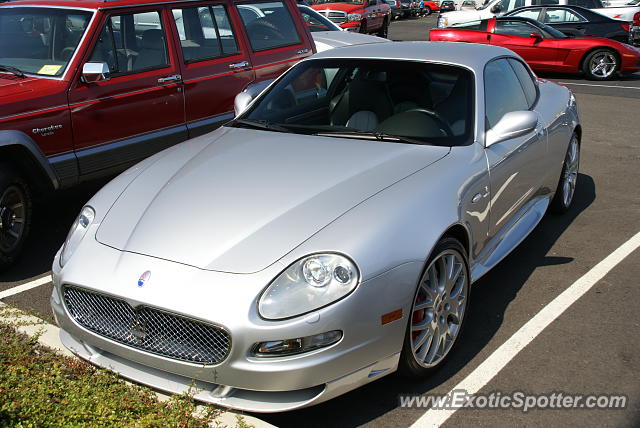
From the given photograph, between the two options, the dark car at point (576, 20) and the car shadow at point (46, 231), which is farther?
the dark car at point (576, 20)

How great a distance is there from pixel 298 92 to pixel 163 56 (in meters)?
1.79

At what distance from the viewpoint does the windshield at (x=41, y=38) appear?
5.84m

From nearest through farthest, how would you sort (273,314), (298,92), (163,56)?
(273,314)
(298,92)
(163,56)

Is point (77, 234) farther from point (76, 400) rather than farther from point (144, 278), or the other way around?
point (76, 400)

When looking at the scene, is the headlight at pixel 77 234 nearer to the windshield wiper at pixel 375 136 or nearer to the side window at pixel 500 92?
the windshield wiper at pixel 375 136

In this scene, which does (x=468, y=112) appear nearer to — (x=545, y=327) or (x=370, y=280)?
(x=545, y=327)

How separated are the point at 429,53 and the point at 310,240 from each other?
219cm

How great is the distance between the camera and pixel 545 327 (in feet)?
14.6

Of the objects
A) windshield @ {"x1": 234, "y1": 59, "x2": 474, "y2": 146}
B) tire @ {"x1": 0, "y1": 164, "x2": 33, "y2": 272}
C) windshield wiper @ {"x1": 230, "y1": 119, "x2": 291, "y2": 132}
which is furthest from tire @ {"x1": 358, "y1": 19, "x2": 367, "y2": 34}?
tire @ {"x1": 0, "y1": 164, "x2": 33, "y2": 272}

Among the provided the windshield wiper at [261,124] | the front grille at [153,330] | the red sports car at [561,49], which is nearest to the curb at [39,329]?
the front grille at [153,330]

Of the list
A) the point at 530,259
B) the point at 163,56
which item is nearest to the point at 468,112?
the point at 530,259

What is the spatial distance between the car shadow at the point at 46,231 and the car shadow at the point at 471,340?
8.49 feet

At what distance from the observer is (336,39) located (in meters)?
10.2

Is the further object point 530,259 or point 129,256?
point 530,259
